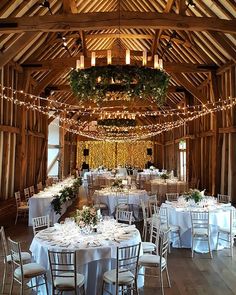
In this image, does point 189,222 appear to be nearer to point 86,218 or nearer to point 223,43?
point 86,218

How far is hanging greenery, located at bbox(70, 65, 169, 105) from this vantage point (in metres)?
5.54

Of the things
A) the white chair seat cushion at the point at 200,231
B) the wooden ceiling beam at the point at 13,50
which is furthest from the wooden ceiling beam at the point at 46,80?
the white chair seat cushion at the point at 200,231

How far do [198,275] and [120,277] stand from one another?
6.39 feet

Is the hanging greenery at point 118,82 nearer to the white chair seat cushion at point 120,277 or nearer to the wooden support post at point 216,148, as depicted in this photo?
the white chair seat cushion at point 120,277

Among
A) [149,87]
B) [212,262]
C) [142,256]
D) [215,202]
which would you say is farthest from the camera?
[215,202]

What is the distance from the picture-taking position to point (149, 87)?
224 inches

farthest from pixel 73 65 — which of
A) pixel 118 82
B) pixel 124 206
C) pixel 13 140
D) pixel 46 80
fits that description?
pixel 118 82

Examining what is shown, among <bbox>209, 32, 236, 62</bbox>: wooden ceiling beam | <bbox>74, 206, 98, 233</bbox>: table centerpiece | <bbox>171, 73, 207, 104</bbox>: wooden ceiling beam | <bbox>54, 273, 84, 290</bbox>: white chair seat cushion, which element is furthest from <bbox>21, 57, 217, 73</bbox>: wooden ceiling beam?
<bbox>54, 273, 84, 290</bbox>: white chair seat cushion

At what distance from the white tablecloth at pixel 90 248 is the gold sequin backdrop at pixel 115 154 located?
2295 centimetres

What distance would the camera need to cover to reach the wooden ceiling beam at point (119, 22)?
7.66 metres

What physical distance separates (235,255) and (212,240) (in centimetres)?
60

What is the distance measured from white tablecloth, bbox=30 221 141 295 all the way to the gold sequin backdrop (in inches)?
903

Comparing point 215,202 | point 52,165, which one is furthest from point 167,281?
point 52,165

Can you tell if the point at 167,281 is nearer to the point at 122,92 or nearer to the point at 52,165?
the point at 122,92
